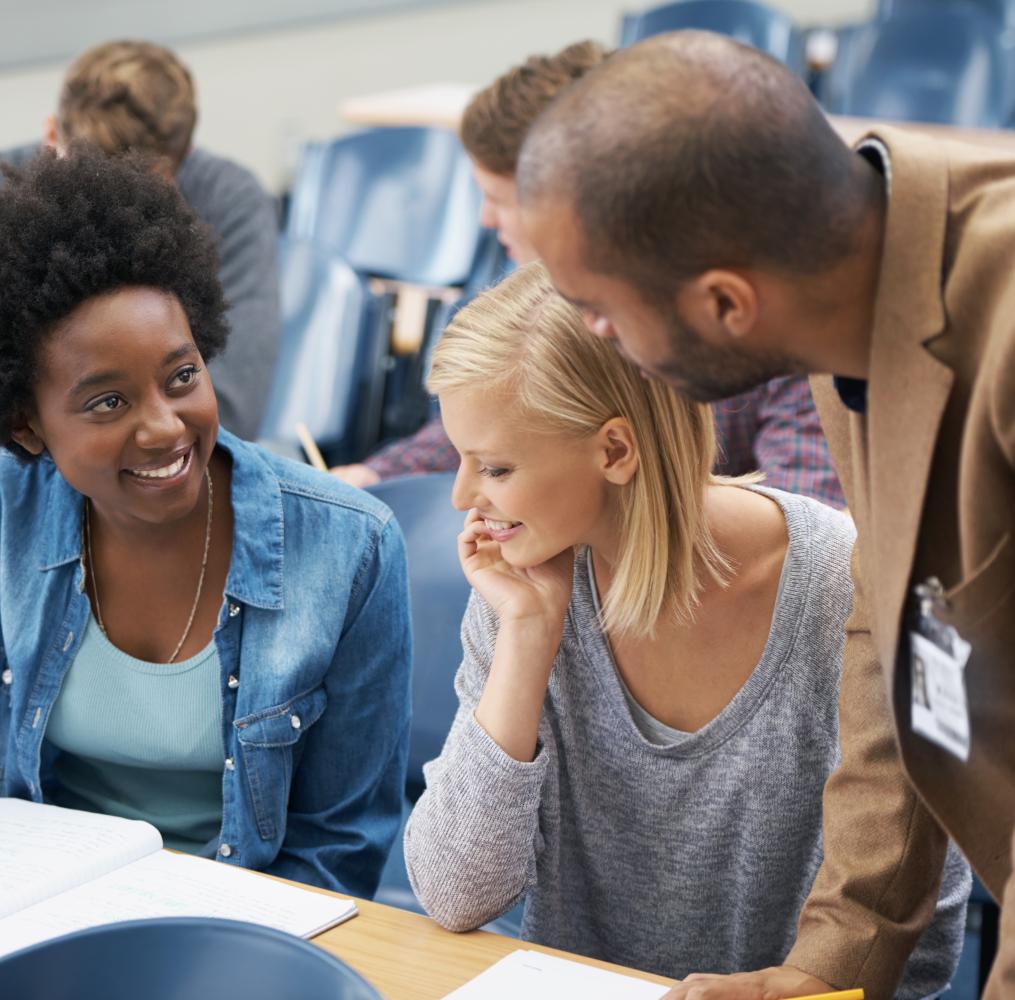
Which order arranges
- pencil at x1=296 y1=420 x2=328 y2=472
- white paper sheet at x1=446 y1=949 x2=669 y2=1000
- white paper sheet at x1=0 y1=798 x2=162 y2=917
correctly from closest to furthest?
white paper sheet at x1=446 y1=949 x2=669 y2=1000 < white paper sheet at x1=0 y1=798 x2=162 y2=917 < pencil at x1=296 y1=420 x2=328 y2=472

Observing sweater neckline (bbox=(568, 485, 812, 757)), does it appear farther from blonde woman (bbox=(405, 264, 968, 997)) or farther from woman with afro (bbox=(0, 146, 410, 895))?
woman with afro (bbox=(0, 146, 410, 895))

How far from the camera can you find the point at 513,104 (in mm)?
2055

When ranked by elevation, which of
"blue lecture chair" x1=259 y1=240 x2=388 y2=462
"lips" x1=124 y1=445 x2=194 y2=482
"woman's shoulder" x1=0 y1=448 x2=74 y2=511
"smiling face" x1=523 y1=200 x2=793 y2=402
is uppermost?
"smiling face" x1=523 y1=200 x2=793 y2=402

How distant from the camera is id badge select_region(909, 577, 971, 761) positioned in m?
0.80

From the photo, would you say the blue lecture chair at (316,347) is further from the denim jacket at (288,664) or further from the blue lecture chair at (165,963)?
the blue lecture chair at (165,963)

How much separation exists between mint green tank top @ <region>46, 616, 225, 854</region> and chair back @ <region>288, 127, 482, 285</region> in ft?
7.35

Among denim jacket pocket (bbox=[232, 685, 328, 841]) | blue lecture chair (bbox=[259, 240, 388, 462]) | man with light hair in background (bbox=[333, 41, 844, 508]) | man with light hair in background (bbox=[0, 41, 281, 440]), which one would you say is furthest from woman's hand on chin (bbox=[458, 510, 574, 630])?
blue lecture chair (bbox=[259, 240, 388, 462])

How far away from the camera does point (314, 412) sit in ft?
10.0

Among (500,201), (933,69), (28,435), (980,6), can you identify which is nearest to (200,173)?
(500,201)

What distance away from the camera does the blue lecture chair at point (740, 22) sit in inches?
158

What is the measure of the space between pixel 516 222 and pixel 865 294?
47.7 inches

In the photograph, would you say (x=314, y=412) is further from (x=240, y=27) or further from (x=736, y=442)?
(x=240, y=27)

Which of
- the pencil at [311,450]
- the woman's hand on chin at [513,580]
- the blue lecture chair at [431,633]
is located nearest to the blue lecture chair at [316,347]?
the pencil at [311,450]

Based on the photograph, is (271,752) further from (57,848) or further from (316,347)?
(316,347)
